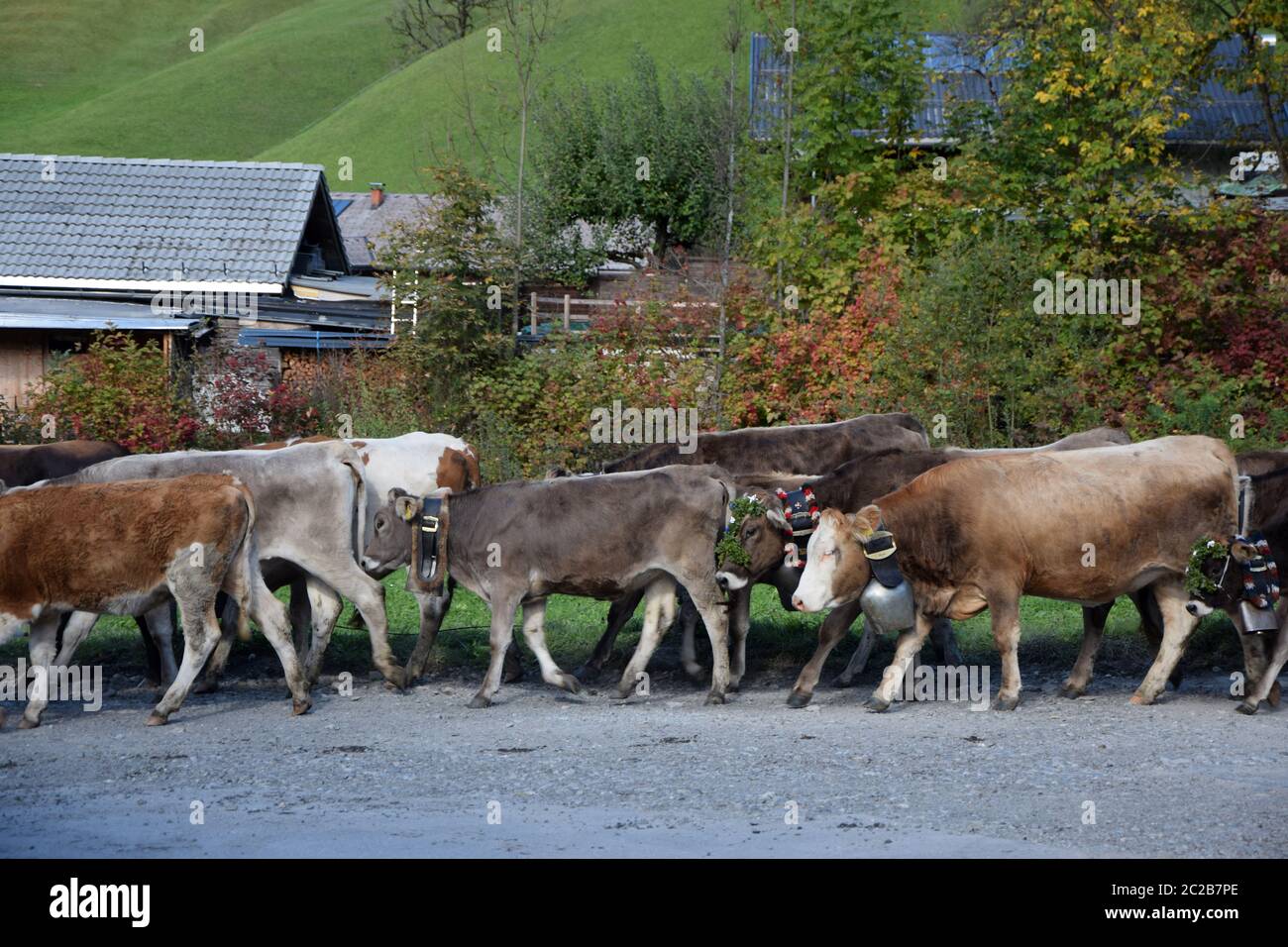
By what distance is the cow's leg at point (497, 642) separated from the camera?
428 inches

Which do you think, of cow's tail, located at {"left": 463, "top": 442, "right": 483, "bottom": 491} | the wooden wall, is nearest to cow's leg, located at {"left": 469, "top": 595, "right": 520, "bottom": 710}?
cow's tail, located at {"left": 463, "top": 442, "right": 483, "bottom": 491}

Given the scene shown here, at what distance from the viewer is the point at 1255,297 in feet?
71.2

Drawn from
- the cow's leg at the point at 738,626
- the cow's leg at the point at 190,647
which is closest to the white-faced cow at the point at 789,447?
the cow's leg at the point at 738,626

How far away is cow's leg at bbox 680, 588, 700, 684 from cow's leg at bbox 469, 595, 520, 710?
63.5 inches

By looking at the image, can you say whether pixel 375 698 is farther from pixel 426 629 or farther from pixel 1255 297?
pixel 1255 297

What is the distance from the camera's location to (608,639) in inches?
489

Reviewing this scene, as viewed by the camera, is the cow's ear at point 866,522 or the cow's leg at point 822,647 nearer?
the cow's ear at point 866,522

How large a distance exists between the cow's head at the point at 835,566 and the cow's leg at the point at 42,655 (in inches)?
214

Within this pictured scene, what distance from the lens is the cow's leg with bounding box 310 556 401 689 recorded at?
11.5m

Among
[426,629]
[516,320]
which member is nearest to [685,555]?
[426,629]

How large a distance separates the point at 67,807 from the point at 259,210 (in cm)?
2835

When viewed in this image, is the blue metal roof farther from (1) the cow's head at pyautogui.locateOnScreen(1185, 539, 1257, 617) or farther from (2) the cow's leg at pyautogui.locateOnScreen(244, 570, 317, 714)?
(2) the cow's leg at pyautogui.locateOnScreen(244, 570, 317, 714)

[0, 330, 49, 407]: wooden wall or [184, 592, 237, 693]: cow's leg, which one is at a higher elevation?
[0, 330, 49, 407]: wooden wall

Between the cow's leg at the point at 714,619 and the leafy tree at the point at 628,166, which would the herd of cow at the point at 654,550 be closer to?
the cow's leg at the point at 714,619
